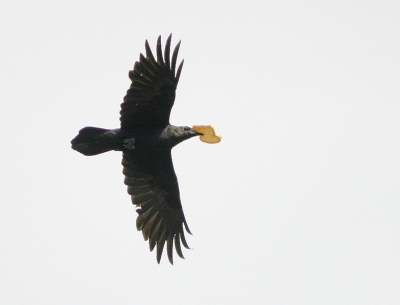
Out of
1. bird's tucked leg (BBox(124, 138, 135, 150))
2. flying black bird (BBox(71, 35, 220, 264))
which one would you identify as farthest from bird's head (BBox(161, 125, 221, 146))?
bird's tucked leg (BBox(124, 138, 135, 150))

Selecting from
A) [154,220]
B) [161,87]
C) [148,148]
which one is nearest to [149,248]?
[154,220]

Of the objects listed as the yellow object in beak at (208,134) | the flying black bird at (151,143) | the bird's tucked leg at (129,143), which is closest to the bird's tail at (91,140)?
the flying black bird at (151,143)

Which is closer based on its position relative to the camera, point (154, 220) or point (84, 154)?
point (84, 154)

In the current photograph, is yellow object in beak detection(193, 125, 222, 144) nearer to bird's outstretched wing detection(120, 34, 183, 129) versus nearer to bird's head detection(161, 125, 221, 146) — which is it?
bird's head detection(161, 125, 221, 146)

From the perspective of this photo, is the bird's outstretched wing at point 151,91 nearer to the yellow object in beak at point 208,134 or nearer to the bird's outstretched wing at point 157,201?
the yellow object in beak at point 208,134

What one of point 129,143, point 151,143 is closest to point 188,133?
point 151,143

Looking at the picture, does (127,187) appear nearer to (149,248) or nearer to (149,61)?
(149,248)

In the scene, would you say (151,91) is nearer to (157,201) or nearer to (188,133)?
(188,133)
